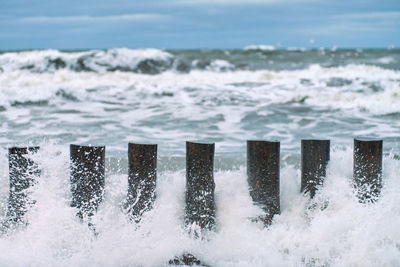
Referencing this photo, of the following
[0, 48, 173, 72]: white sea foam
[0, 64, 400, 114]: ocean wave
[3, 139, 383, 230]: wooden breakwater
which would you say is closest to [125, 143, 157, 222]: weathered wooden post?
[3, 139, 383, 230]: wooden breakwater

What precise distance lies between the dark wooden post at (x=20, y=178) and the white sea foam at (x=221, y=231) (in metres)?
0.05

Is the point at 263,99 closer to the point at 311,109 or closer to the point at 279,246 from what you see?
the point at 311,109

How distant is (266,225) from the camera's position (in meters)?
3.24

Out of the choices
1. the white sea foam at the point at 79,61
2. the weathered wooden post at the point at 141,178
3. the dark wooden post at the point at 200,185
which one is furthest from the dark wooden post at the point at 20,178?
the white sea foam at the point at 79,61

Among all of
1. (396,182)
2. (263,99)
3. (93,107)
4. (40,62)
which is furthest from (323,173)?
(40,62)

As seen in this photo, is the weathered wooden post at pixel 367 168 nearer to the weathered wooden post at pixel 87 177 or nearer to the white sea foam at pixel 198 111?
the weathered wooden post at pixel 87 177

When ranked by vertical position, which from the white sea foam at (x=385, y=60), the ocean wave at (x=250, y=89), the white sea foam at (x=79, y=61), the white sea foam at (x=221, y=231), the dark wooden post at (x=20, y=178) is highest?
the white sea foam at (x=385, y=60)

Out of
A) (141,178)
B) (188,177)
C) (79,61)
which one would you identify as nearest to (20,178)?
(141,178)

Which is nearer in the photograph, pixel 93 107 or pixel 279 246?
pixel 279 246

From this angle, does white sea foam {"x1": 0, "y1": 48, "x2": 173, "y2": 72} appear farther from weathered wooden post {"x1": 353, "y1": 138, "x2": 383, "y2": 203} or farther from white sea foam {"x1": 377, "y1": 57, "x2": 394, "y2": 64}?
weathered wooden post {"x1": 353, "y1": 138, "x2": 383, "y2": 203}

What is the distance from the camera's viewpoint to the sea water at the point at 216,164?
298cm

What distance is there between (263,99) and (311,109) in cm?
184

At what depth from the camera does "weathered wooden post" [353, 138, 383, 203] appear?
123 inches

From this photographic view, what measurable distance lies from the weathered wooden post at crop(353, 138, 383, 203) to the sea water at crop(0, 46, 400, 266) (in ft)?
0.24
